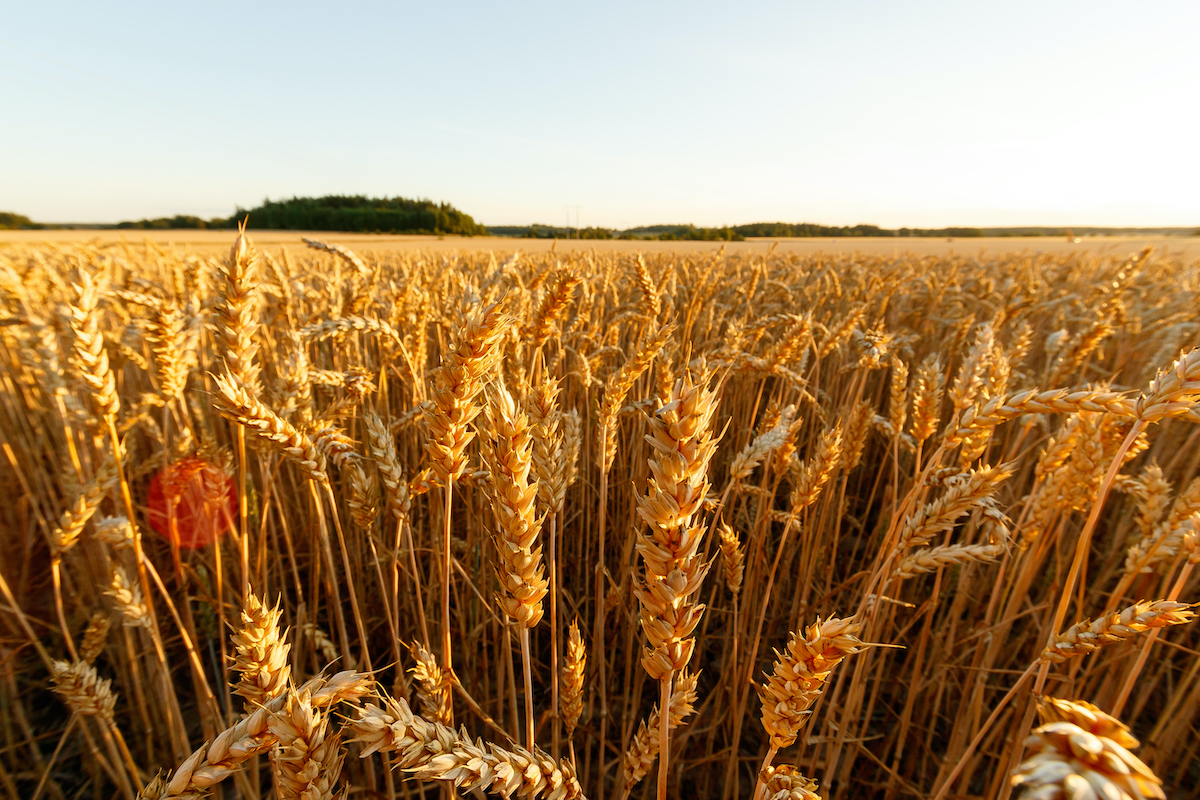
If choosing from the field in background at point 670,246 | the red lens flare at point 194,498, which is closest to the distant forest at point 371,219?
the field in background at point 670,246

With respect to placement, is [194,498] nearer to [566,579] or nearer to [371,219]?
[566,579]

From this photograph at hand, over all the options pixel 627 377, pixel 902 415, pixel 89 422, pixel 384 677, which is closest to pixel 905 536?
pixel 902 415

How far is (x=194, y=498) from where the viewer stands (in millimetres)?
2152

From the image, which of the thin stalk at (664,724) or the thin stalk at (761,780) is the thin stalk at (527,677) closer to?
the thin stalk at (664,724)

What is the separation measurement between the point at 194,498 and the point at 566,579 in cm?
167

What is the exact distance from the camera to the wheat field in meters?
0.68

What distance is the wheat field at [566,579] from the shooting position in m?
0.68

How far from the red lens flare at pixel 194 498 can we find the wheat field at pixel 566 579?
0.6 inches

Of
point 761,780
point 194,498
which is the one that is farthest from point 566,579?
point 761,780

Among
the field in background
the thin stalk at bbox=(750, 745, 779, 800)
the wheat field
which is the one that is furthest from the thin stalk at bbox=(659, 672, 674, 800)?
the field in background

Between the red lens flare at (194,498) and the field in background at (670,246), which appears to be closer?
the red lens flare at (194,498)

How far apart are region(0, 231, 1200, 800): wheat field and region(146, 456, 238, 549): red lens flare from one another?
15mm

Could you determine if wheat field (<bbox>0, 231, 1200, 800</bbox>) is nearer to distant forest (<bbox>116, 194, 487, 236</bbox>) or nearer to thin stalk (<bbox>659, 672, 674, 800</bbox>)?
thin stalk (<bbox>659, 672, 674, 800</bbox>)

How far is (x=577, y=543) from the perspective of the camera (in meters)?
2.54
